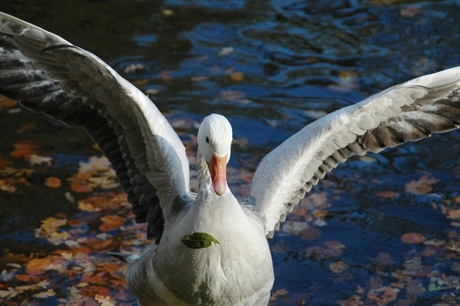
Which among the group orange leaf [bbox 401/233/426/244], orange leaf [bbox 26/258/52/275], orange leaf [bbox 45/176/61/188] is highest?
orange leaf [bbox 45/176/61/188]

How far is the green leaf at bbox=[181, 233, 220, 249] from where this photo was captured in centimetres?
512

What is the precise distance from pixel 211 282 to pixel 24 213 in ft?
10.6

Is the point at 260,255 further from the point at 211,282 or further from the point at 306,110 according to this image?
the point at 306,110

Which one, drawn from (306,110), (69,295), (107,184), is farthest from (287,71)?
(69,295)

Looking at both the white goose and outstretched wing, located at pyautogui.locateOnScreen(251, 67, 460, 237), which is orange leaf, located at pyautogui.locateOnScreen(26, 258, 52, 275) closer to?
the white goose

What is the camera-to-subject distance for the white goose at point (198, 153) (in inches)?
205

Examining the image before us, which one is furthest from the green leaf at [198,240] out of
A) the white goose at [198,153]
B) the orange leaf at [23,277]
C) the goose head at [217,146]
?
the orange leaf at [23,277]

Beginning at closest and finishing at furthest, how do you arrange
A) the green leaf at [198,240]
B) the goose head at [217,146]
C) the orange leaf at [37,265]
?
the goose head at [217,146] < the green leaf at [198,240] < the orange leaf at [37,265]

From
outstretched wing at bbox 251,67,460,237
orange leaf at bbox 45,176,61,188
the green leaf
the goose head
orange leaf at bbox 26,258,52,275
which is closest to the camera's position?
the goose head

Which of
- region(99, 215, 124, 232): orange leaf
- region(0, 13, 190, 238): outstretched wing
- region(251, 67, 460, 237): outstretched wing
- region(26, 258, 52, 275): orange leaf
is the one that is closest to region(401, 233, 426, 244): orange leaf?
region(251, 67, 460, 237): outstretched wing

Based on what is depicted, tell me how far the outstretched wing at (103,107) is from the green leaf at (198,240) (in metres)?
0.70

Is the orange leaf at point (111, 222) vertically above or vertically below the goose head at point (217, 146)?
below

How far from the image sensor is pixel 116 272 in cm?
A: 712

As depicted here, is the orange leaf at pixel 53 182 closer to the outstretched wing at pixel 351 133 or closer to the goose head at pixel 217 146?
the outstretched wing at pixel 351 133
